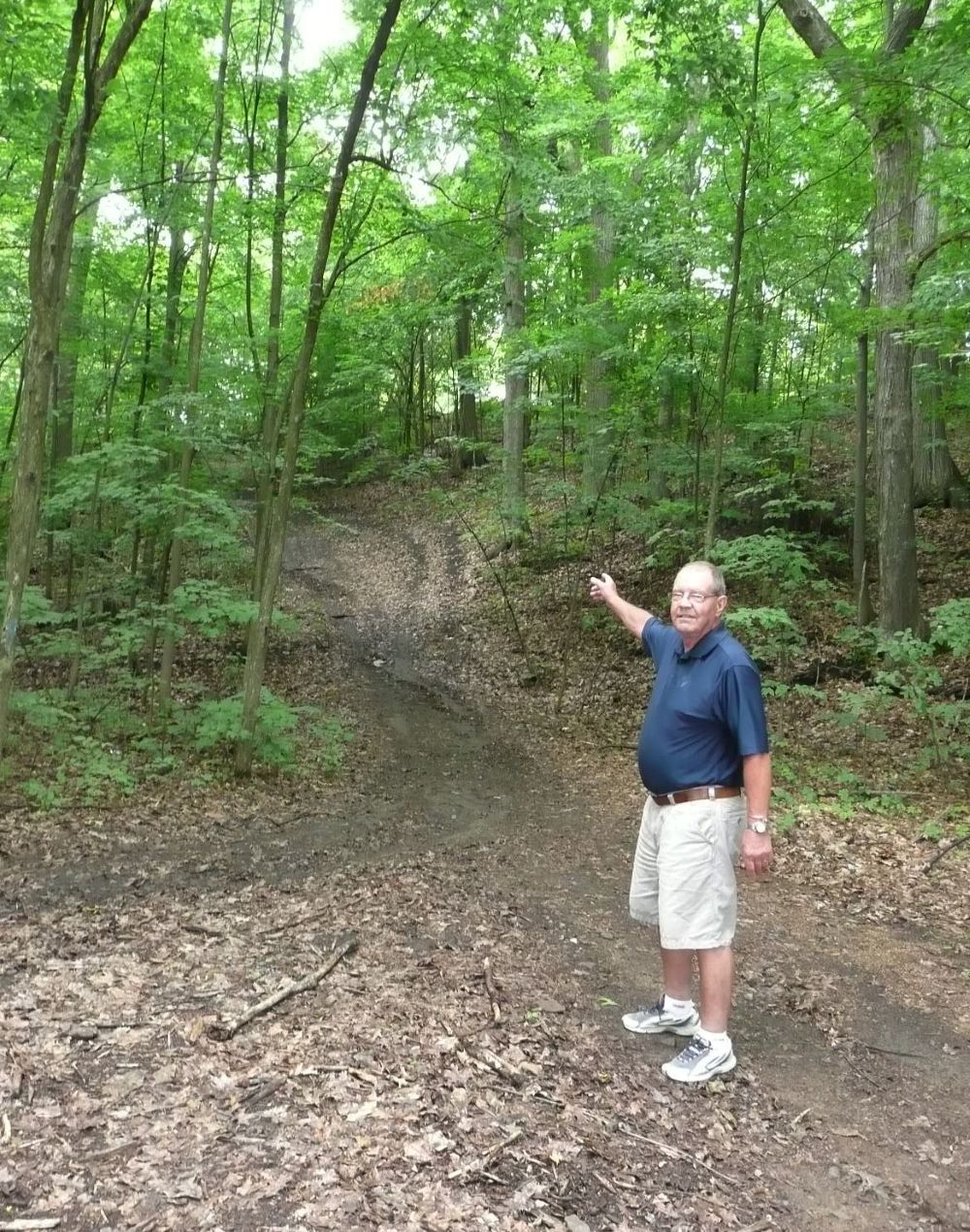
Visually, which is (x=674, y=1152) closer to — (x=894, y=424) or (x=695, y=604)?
(x=695, y=604)

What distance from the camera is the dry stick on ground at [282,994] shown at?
132 inches

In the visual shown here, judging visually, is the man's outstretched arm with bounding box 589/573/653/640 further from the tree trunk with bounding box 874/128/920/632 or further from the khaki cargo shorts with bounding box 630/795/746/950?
the tree trunk with bounding box 874/128/920/632

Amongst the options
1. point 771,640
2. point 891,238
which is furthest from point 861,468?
point 771,640

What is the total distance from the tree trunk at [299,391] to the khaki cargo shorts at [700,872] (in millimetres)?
5252

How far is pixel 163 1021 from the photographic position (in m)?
3.44

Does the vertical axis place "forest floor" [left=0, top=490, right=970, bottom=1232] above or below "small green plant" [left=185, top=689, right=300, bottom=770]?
below

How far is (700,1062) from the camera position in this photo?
10.8ft

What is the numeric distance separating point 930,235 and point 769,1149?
12100 mm

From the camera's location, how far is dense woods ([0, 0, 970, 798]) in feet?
24.0

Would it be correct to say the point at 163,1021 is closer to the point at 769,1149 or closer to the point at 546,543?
the point at 769,1149

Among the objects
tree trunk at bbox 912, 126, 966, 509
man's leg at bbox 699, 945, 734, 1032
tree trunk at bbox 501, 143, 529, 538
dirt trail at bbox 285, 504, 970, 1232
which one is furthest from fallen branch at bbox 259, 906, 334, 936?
tree trunk at bbox 912, 126, 966, 509

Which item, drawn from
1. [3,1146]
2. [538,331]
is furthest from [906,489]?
[3,1146]

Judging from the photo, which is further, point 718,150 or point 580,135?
point 580,135

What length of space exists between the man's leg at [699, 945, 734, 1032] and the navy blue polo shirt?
67 cm
